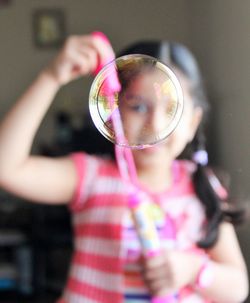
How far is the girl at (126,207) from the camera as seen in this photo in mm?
364

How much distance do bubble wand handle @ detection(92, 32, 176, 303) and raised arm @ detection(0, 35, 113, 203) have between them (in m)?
0.01

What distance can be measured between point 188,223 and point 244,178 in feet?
0.17

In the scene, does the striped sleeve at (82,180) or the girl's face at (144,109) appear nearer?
the girl's face at (144,109)

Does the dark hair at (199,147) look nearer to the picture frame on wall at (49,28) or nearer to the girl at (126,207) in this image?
the girl at (126,207)

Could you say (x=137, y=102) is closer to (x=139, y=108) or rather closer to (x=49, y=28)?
(x=139, y=108)

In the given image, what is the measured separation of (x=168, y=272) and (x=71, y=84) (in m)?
0.59

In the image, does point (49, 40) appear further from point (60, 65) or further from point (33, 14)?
point (60, 65)

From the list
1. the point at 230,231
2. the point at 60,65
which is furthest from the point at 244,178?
the point at 60,65

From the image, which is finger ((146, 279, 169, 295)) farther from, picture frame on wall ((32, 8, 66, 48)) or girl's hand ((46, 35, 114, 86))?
picture frame on wall ((32, 8, 66, 48))

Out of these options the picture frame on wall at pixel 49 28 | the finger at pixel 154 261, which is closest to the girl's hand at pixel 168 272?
the finger at pixel 154 261

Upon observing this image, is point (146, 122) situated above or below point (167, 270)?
above

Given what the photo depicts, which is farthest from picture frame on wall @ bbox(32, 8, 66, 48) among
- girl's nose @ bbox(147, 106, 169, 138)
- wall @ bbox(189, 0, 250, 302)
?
girl's nose @ bbox(147, 106, 169, 138)

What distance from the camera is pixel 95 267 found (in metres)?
0.40

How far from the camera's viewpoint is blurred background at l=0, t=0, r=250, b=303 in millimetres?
474
